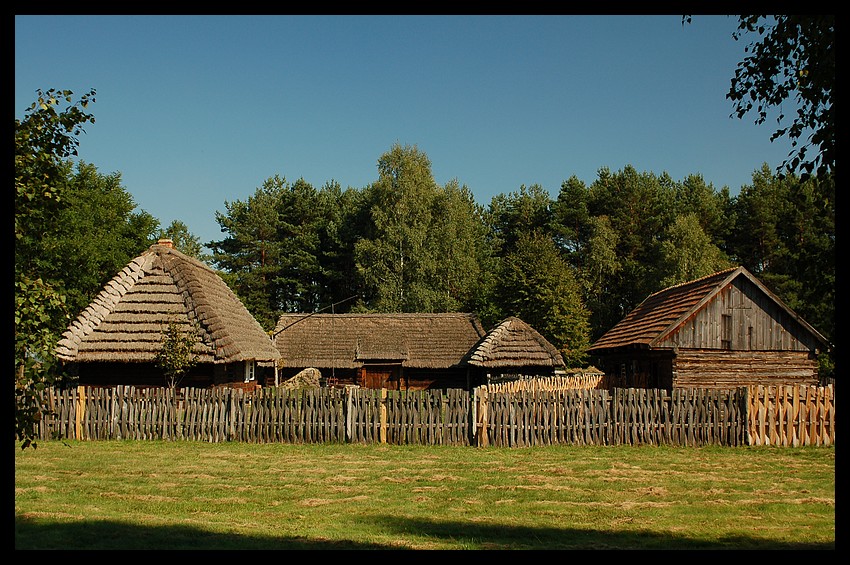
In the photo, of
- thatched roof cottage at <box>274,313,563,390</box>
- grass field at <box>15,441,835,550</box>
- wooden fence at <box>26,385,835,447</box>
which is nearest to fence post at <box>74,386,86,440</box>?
wooden fence at <box>26,385,835,447</box>

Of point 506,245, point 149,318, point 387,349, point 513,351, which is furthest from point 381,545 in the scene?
point 506,245

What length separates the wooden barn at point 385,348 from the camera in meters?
40.2

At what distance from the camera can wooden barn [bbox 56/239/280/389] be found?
66.7ft

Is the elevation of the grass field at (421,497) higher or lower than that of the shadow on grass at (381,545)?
lower

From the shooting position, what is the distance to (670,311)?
27.3 m

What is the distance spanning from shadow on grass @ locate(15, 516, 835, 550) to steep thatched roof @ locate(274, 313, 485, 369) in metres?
30.5

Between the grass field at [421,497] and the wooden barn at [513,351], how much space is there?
17772 mm

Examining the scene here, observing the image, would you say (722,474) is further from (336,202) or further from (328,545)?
(336,202)

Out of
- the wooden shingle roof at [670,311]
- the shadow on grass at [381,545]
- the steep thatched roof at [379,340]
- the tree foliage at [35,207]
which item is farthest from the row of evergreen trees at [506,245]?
the tree foliage at [35,207]

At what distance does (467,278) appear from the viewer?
184ft

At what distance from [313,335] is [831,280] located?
39181mm

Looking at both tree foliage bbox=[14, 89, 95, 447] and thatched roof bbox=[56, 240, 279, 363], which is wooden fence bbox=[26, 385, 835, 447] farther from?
tree foliage bbox=[14, 89, 95, 447]

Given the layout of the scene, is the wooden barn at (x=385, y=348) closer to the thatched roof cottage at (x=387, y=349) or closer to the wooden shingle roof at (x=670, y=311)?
the thatched roof cottage at (x=387, y=349)
